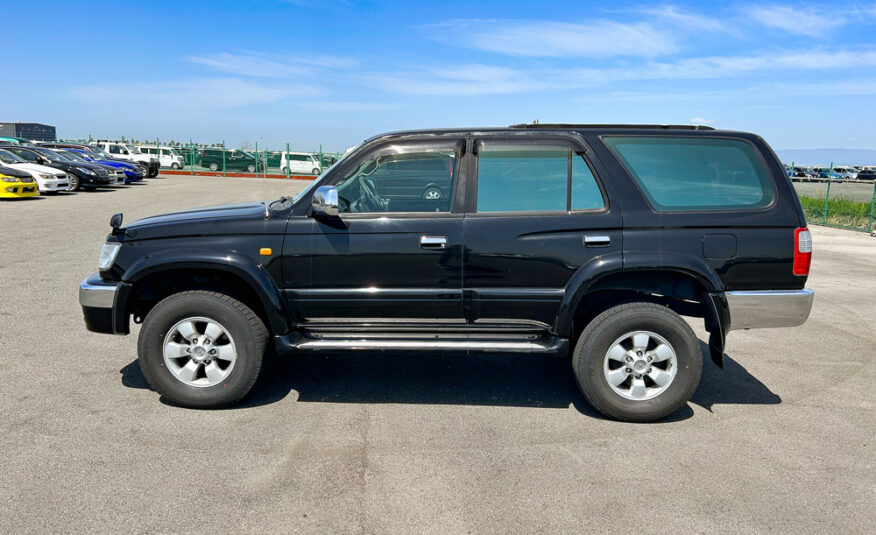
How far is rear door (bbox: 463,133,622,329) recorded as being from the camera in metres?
4.45

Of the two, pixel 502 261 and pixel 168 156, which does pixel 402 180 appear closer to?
pixel 502 261

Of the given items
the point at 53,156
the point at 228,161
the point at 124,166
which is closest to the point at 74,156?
the point at 124,166

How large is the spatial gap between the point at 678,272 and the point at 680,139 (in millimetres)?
962

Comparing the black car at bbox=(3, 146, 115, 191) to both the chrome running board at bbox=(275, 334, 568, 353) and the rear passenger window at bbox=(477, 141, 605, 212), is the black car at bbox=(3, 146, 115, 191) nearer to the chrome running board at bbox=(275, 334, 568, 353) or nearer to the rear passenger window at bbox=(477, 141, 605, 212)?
the chrome running board at bbox=(275, 334, 568, 353)

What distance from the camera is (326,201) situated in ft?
14.1

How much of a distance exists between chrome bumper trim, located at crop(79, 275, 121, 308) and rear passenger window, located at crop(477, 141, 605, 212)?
2605mm

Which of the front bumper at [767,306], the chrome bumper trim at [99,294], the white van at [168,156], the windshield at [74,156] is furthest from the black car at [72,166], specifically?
the front bumper at [767,306]

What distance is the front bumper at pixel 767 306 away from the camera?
4.45 m

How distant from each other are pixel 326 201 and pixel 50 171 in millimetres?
21047

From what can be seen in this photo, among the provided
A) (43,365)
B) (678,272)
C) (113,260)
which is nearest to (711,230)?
(678,272)

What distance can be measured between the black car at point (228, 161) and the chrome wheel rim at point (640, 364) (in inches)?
1794

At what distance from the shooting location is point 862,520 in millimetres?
3268

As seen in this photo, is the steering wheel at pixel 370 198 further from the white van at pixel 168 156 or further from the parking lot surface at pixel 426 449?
the white van at pixel 168 156

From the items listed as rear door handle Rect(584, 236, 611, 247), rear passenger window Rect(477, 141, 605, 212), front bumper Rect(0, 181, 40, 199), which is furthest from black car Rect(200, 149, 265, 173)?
rear door handle Rect(584, 236, 611, 247)
